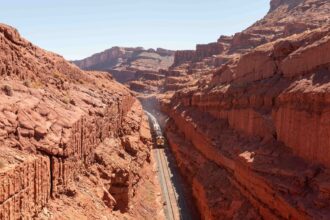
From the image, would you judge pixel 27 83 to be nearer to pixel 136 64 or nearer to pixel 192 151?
pixel 192 151

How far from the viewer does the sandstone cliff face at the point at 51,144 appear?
37.6 feet

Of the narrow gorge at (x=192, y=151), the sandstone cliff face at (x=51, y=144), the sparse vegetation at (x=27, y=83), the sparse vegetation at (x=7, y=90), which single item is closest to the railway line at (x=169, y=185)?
the narrow gorge at (x=192, y=151)

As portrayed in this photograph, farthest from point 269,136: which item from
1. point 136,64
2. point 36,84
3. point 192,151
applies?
point 136,64

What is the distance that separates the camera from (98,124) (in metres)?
22.2

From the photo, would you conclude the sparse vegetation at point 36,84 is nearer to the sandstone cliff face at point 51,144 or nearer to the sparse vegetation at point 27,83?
the sandstone cliff face at point 51,144

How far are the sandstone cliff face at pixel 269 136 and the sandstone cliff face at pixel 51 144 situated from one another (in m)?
6.70

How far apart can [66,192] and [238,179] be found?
12.9 meters

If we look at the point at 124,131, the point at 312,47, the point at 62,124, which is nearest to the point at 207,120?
the point at 124,131

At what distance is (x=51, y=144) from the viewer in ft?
45.2

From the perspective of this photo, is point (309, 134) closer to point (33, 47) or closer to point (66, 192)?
point (66, 192)

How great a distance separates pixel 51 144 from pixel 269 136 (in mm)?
13901

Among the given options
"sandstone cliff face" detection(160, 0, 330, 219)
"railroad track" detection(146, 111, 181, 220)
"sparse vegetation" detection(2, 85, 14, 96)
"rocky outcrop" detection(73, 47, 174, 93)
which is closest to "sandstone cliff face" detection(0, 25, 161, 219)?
"sparse vegetation" detection(2, 85, 14, 96)

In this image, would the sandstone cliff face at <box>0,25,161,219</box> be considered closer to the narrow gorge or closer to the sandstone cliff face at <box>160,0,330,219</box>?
the narrow gorge

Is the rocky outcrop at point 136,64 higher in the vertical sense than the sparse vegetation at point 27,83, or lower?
higher
